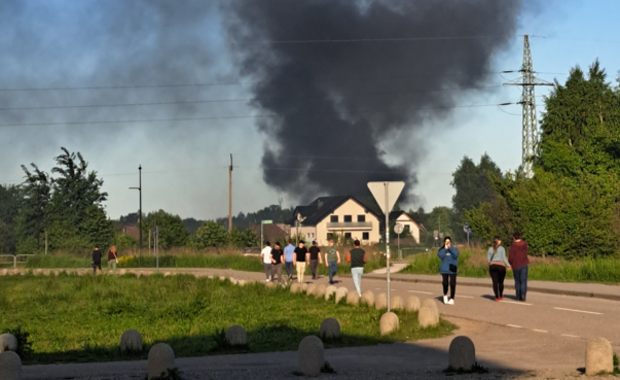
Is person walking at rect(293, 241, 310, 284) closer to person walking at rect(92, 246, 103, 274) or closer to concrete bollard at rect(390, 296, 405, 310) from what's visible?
concrete bollard at rect(390, 296, 405, 310)

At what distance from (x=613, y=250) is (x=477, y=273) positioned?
234 inches

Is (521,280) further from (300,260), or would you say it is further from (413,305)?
(300,260)

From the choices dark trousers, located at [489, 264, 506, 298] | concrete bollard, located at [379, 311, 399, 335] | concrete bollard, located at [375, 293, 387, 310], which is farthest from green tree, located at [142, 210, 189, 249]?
concrete bollard, located at [379, 311, 399, 335]

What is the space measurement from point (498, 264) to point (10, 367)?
48.9 feet

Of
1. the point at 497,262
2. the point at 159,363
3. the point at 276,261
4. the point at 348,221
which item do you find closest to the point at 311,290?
the point at 497,262

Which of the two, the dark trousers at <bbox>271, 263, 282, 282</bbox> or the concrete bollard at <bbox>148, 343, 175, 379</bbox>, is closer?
the concrete bollard at <bbox>148, 343, 175, 379</bbox>

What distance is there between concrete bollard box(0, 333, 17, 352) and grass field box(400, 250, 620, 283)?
877 inches

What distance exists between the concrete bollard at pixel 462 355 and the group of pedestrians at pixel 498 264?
34.9 ft

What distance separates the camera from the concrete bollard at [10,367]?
30.5ft

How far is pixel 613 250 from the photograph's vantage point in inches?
1421

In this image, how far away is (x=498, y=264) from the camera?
2172 centimetres

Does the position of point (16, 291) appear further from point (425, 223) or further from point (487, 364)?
point (425, 223)

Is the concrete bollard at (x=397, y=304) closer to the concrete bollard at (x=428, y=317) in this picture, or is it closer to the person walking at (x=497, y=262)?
the concrete bollard at (x=428, y=317)

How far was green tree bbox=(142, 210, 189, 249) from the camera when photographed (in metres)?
88.4
